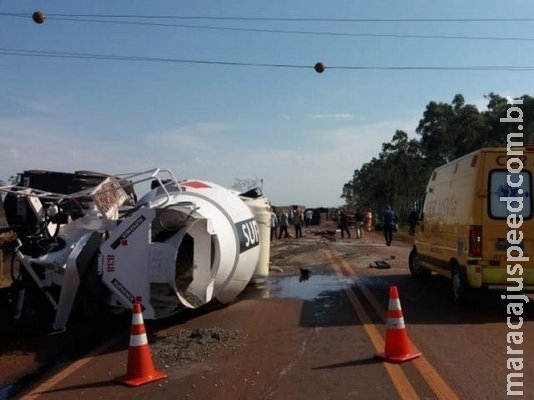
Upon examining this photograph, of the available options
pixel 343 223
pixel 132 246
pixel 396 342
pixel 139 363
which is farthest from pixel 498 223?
pixel 343 223

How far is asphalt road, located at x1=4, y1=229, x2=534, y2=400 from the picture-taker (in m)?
5.86

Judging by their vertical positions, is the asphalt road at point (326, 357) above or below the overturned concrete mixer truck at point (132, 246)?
below

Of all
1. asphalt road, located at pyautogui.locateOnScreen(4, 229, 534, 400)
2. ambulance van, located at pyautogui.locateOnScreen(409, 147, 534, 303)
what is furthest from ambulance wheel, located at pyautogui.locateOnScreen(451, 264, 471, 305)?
asphalt road, located at pyautogui.locateOnScreen(4, 229, 534, 400)

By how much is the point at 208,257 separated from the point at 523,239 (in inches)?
194

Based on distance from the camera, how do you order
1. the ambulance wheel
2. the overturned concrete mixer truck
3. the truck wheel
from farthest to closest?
the truck wheel < the ambulance wheel < the overturned concrete mixer truck

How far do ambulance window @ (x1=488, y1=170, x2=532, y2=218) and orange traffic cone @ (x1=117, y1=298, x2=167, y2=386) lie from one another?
5.94 meters

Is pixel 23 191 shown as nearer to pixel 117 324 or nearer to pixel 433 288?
pixel 117 324

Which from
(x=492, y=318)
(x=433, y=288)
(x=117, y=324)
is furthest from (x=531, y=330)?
(x=117, y=324)

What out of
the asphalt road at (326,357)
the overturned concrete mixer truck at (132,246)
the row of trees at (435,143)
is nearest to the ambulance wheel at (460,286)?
the asphalt road at (326,357)

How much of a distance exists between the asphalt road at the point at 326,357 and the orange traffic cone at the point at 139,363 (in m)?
0.12

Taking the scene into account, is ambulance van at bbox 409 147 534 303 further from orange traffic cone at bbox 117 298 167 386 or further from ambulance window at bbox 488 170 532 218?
orange traffic cone at bbox 117 298 167 386

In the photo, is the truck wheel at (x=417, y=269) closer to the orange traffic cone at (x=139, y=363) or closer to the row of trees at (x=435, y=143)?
the orange traffic cone at (x=139, y=363)

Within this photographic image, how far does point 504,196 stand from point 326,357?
14.7ft

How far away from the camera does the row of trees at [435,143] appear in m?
49.0
